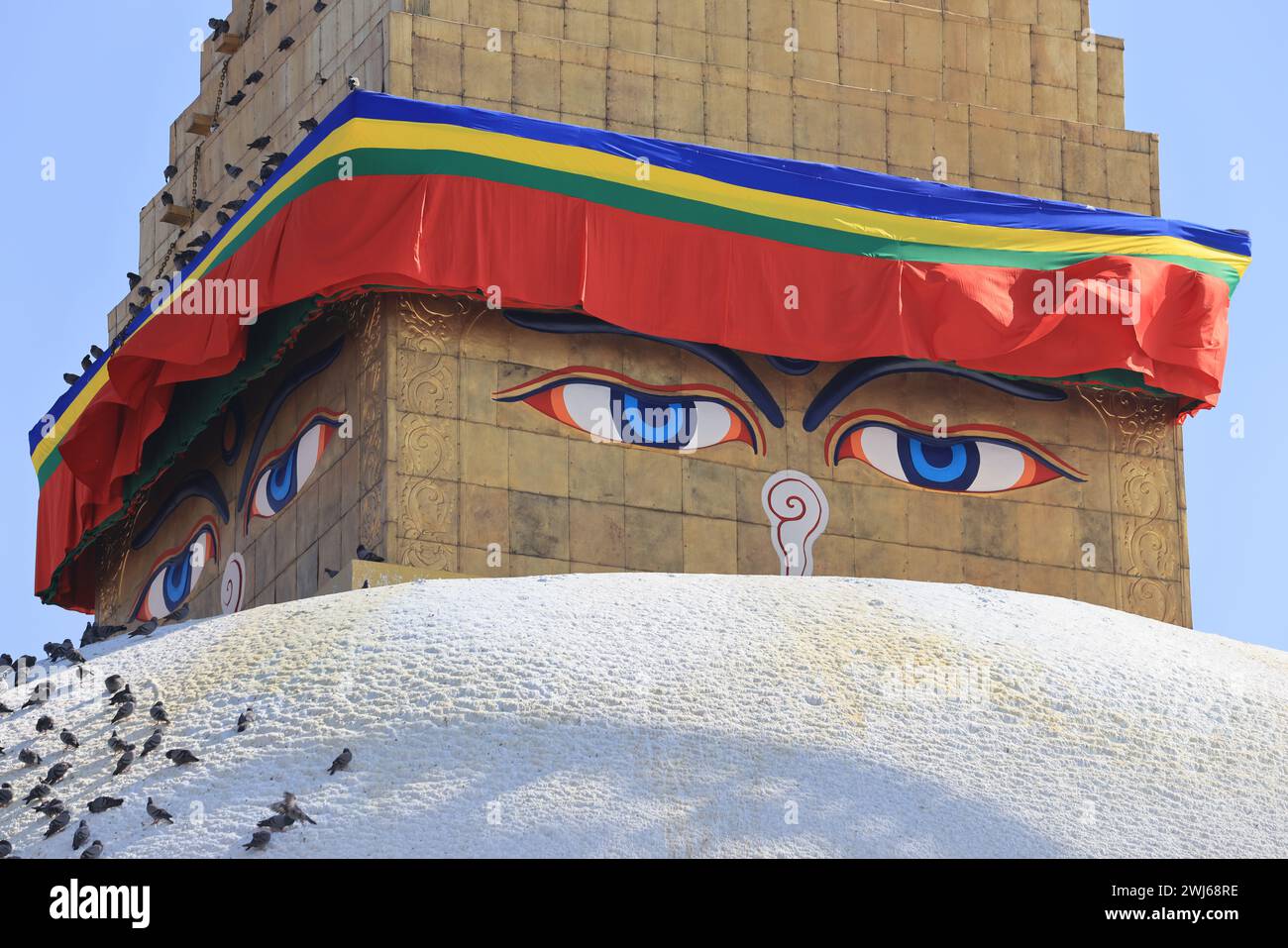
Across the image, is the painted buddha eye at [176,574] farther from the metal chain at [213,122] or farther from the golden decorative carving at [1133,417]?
the golden decorative carving at [1133,417]

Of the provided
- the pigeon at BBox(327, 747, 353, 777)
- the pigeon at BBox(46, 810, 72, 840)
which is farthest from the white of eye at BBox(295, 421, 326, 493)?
the pigeon at BBox(46, 810, 72, 840)

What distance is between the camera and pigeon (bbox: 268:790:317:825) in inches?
A: 576

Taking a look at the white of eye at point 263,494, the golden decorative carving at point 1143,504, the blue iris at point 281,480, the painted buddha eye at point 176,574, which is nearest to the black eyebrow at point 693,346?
the blue iris at point 281,480

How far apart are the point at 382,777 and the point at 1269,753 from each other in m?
5.81

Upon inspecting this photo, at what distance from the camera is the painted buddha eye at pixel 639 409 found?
2345 centimetres

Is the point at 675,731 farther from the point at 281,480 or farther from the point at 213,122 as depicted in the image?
the point at 213,122

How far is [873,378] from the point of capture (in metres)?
24.6

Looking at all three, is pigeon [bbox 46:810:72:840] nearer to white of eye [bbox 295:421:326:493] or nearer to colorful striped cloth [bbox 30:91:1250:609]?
colorful striped cloth [bbox 30:91:1250:609]

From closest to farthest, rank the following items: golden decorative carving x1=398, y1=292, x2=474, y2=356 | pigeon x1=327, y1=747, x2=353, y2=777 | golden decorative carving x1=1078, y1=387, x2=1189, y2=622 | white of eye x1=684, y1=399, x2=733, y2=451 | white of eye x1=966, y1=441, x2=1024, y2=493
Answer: pigeon x1=327, y1=747, x2=353, y2=777, golden decorative carving x1=398, y1=292, x2=474, y2=356, white of eye x1=684, y1=399, x2=733, y2=451, white of eye x1=966, y1=441, x2=1024, y2=493, golden decorative carving x1=1078, y1=387, x2=1189, y2=622

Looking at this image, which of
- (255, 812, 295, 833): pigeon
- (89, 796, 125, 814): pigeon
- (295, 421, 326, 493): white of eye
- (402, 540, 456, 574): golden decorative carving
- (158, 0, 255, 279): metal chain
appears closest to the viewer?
(255, 812, 295, 833): pigeon

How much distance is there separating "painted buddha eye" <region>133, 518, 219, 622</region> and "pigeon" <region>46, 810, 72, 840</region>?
1037cm

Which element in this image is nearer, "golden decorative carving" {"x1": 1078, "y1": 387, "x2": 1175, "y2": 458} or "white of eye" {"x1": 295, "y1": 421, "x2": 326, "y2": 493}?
"white of eye" {"x1": 295, "y1": 421, "x2": 326, "y2": 493}

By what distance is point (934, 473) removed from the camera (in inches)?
971
